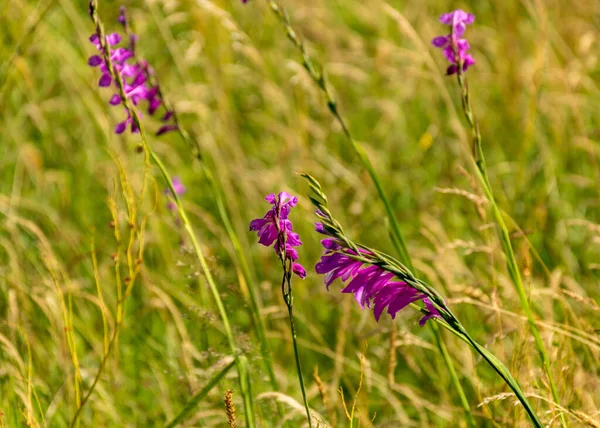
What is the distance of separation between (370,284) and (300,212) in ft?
7.00

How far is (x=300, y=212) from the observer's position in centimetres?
332

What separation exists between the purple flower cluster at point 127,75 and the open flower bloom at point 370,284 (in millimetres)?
540

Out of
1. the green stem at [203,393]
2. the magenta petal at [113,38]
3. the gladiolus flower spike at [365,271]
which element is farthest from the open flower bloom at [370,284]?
the magenta petal at [113,38]

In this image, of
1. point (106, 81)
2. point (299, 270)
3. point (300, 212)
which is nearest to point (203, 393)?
point (299, 270)

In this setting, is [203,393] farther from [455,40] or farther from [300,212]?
[300,212]

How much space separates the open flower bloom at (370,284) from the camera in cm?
115

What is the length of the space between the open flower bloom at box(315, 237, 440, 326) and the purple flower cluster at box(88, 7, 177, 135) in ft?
1.77

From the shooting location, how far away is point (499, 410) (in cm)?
198

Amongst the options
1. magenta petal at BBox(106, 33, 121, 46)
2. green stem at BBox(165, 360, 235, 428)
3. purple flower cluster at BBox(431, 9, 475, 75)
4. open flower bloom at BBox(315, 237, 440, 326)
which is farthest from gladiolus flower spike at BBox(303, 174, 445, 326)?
magenta petal at BBox(106, 33, 121, 46)

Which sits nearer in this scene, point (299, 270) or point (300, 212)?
point (299, 270)

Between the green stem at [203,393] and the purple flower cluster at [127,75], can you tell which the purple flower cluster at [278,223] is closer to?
the green stem at [203,393]

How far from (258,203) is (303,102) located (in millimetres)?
784

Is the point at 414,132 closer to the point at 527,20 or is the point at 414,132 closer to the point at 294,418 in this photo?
the point at 527,20

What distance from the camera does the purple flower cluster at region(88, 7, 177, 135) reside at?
4.97 ft
